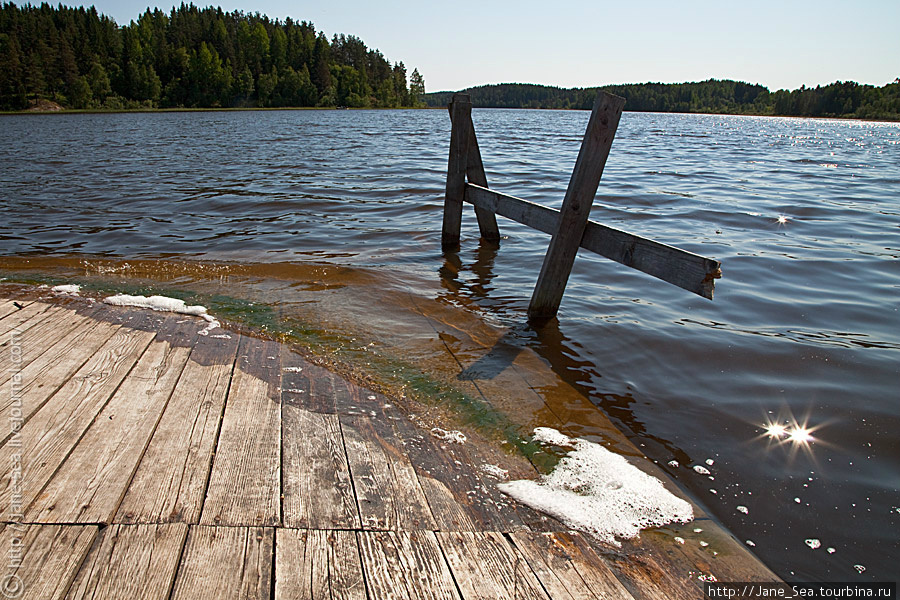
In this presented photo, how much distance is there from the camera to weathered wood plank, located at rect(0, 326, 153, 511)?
2.38m

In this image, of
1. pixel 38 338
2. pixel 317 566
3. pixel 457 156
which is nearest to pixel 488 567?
pixel 317 566

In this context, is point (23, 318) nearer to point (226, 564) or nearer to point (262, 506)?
point (262, 506)

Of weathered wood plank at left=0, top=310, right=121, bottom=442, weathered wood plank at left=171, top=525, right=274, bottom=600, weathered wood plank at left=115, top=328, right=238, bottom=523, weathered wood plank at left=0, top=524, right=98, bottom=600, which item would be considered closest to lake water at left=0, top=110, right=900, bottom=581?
weathered wood plank at left=115, top=328, right=238, bottom=523

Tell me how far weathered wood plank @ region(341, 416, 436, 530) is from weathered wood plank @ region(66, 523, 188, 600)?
2.41 ft

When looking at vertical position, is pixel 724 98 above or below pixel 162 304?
above

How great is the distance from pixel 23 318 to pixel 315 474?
3375 mm

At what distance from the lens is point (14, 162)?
21391 millimetres

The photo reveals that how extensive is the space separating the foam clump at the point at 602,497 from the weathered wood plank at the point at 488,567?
45 centimetres

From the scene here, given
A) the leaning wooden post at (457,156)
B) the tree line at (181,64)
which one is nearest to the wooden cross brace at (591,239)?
the leaning wooden post at (457,156)

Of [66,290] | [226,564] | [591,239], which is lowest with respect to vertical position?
[66,290]

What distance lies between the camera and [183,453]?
2.65 metres

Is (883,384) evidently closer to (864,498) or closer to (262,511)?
(864,498)

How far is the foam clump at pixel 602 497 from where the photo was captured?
260 centimetres

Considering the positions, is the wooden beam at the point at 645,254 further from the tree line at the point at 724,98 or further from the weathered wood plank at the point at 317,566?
the tree line at the point at 724,98
